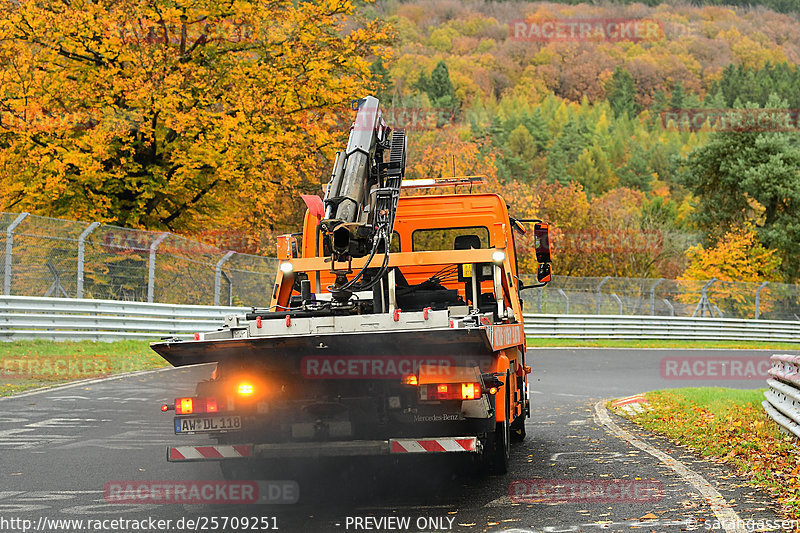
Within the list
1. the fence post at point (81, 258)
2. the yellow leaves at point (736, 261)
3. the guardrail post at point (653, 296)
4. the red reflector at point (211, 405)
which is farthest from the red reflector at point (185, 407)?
the yellow leaves at point (736, 261)

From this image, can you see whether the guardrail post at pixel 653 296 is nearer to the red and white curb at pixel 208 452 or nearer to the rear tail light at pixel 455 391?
the rear tail light at pixel 455 391

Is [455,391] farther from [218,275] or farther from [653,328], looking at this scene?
[653,328]

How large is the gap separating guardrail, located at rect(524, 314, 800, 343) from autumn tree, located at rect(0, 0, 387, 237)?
35.6 ft

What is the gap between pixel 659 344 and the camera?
35.0 meters

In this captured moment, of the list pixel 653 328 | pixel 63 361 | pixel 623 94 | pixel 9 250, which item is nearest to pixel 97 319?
pixel 9 250

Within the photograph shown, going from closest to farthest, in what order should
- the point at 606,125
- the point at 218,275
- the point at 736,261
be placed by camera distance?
the point at 218,275
the point at 736,261
the point at 606,125

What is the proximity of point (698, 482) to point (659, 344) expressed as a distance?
1097 inches

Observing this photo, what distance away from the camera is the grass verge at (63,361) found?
51.9 feet

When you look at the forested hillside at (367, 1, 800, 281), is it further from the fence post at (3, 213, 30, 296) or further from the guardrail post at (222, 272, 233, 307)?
the fence post at (3, 213, 30, 296)

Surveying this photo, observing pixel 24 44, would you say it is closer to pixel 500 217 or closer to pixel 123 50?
pixel 123 50

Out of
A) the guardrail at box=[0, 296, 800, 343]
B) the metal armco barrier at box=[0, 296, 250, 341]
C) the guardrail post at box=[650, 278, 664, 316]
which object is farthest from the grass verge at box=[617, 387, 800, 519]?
the guardrail post at box=[650, 278, 664, 316]

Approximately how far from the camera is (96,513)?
6867mm

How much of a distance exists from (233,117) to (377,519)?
20.3 m

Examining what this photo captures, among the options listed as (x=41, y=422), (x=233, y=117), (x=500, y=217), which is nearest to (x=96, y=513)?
(x=41, y=422)
